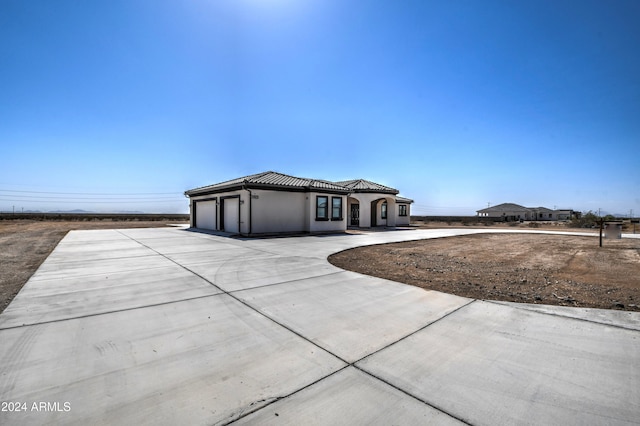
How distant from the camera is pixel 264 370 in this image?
2674 millimetres

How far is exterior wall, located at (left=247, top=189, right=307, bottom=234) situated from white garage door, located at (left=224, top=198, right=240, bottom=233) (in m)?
1.30

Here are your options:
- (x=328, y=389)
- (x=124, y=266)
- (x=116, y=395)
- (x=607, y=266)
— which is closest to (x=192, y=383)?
(x=116, y=395)

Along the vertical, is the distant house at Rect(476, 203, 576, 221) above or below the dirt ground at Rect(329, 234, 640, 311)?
above

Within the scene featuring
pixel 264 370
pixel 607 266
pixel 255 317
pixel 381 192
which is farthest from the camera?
pixel 381 192

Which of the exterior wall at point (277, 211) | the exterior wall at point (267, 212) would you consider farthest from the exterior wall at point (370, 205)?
the exterior wall at point (277, 211)

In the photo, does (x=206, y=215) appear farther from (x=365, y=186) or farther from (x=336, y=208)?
(x=365, y=186)

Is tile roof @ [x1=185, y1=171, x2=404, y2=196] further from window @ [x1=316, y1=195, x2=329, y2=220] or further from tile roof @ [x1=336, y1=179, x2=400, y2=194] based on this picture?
tile roof @ [x1=336, y1=179, x2=400, y2=194]

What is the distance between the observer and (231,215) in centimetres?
1817

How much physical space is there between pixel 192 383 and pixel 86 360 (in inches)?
47.9

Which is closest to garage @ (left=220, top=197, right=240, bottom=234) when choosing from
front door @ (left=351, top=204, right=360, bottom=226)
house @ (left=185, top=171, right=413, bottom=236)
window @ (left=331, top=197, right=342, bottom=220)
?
house @ (left=185, top=171, right=413, bottom=236)

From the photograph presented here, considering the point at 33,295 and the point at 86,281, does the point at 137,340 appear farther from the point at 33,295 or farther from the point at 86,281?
the point at 86,281

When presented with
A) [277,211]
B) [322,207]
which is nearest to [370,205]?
[322,207]

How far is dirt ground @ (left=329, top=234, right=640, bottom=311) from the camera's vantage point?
16.7ft

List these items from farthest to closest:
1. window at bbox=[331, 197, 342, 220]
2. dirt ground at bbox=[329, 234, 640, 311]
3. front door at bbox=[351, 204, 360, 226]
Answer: front door at bbox=[351, 204, 360, 226], window at bbox=[331, 197, 342, 220], dirt ground at bbox=[329, 234, 640, 311]
